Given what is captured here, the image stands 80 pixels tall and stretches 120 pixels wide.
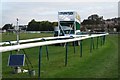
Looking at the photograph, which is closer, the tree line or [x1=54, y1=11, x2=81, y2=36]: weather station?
[x1=54, y1=11, x2=81, y2=36]: weather station

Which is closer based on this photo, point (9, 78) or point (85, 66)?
point (9, 78)

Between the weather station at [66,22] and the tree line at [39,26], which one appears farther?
the tree line at [39,26]

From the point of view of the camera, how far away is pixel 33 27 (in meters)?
103

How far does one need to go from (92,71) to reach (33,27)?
93.4m

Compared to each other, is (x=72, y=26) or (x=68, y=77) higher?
(x=72, y=26)

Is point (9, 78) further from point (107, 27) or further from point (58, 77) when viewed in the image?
point (107, 27)

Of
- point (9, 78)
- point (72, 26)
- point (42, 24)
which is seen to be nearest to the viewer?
point (9, 78)

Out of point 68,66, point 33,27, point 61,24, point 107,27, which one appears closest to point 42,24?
point 33,27

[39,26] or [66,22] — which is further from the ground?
[39,26]

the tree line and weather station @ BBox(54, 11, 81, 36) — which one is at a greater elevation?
the tree line

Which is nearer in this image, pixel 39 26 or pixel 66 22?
pixel 66 22

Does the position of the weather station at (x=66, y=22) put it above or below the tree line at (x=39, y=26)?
below

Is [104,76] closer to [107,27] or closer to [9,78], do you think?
[9,78]

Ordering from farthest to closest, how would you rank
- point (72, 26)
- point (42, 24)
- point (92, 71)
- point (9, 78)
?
point (42, 24)
point (72, 26)
point (92, 71)
point (9, 78)
